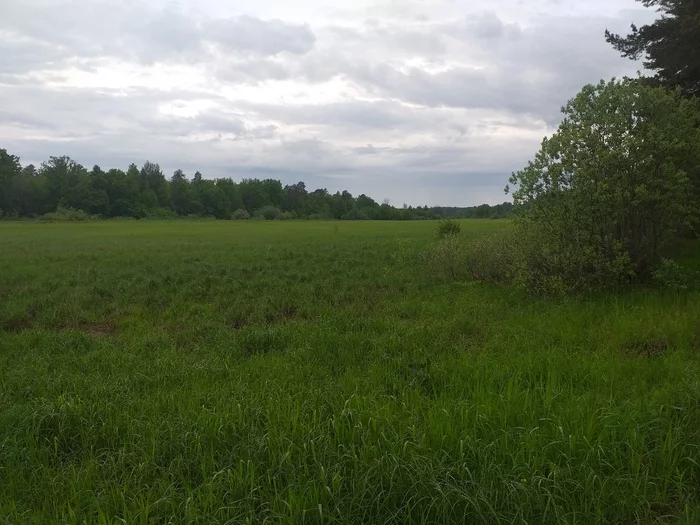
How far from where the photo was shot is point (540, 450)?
4.14 metres

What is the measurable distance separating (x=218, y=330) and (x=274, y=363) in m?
2.66

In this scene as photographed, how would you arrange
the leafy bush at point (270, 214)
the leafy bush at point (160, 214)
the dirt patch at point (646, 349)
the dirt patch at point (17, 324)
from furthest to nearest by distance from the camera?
the leafy bush at point (270, 214) → the leafy bush at point (160, 214) → the dirt patch at point (17, 324) → the dirt patch at point (646, 349)

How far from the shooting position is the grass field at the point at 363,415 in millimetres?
3600

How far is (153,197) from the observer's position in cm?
12119

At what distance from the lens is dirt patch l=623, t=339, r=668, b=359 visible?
21.8 feet

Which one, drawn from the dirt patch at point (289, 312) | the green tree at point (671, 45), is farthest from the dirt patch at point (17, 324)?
the green tree at point (671, 45)

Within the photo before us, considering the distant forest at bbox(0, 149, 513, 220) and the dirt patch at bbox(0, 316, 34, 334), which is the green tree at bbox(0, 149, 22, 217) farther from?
the dirt patch at bbox(0, 316, 34, 334)

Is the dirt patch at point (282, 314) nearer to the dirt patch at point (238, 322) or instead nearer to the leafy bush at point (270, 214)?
the dirt patch at point (238, 322)

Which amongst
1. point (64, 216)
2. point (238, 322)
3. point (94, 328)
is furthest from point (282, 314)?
point (64, 216)

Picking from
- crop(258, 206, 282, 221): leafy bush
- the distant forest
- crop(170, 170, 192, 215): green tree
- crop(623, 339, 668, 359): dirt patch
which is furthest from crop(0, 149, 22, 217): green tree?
crop(623, 339, 668, 359): dirt patch

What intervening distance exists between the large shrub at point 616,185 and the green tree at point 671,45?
83.6 inches

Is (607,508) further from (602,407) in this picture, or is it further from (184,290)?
(184,290)

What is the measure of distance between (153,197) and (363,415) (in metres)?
128

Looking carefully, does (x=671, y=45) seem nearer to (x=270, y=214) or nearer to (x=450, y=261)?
(x=450, y=261)
